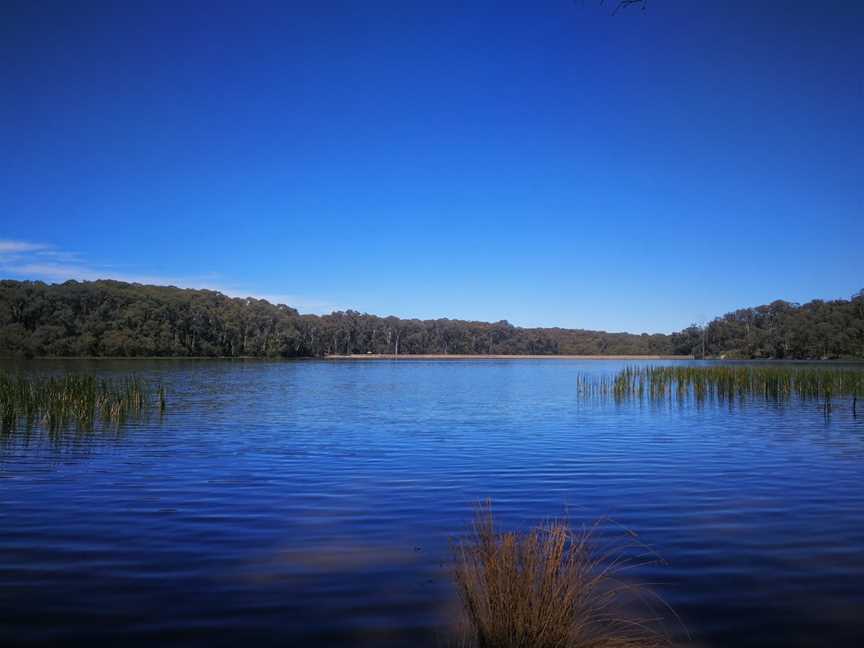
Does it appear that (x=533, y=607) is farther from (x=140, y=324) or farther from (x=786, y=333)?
(x=786, y=333)

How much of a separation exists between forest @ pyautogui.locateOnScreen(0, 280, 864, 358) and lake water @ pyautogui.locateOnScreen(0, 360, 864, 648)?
93891mm

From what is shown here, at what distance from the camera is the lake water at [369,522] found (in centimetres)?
528

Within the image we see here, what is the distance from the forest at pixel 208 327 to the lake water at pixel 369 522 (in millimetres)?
93891

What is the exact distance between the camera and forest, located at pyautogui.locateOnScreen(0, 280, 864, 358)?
101 metres

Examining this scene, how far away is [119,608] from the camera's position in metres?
5.46

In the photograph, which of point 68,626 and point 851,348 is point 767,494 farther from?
point 851,348

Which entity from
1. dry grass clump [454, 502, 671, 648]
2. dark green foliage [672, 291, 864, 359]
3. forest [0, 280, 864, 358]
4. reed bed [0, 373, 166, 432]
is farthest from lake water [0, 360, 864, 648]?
dark green foliage [672, 291, 864, 359]

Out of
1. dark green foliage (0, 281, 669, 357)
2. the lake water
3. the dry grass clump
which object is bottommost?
the lake water

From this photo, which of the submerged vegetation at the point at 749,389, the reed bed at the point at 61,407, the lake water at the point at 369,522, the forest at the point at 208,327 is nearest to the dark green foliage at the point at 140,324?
the forest at the point at 208,327

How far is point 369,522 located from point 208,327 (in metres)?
124

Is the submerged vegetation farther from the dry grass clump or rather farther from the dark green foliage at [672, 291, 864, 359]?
the dark green foliage at [672, 291, 864, 359]

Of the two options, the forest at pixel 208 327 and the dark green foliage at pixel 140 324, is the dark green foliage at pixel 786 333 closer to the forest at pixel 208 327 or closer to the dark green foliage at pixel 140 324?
the forest at pixel 208 327

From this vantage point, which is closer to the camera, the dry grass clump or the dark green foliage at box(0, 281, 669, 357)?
the dry grass clump

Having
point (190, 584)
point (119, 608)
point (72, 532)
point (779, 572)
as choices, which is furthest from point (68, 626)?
point (779, 572)
